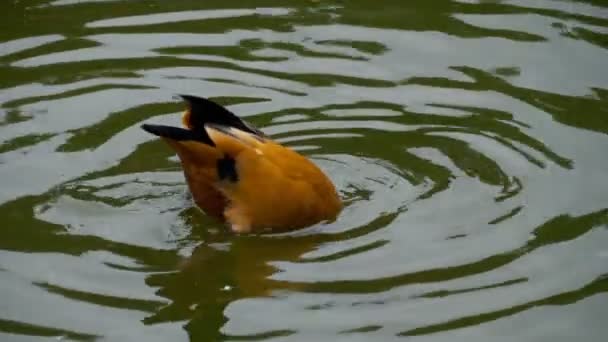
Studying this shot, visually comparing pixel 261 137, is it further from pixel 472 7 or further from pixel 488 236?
pixel 472 7

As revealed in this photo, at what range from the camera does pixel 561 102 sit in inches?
328

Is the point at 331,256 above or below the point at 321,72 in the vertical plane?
below

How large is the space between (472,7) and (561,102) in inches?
67.0

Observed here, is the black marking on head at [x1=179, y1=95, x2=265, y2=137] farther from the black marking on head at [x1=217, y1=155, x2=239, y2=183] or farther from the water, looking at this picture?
the water

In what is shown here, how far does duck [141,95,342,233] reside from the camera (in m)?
6.57

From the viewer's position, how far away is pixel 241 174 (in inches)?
262

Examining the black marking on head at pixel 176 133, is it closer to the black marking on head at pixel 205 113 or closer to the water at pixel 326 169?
the black marking on head at pixel 205 113

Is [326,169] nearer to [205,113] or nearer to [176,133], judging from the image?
[205,113]

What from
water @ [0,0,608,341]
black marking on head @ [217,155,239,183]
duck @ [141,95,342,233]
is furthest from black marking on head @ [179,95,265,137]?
water @ [0,0,608,341]

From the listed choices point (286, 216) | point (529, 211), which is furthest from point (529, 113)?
point (286, 216)

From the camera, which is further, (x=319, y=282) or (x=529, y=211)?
(x=529, y=211)

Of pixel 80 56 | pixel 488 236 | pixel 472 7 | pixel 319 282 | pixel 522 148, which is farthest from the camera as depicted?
pixel 472 7

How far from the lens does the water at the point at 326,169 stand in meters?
6.14

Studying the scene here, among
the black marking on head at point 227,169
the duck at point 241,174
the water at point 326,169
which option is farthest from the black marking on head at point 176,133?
the water at point 326,169
